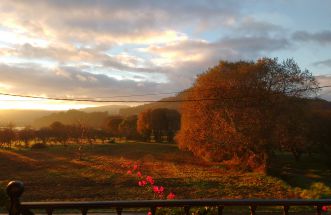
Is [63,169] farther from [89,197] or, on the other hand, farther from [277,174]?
[277,174]

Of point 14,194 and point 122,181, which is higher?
point 14,194

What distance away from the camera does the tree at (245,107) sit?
124 feet

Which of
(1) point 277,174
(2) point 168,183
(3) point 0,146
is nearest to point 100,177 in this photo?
(2) point 168,183

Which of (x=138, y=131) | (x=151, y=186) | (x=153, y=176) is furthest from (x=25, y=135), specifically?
(x=151, y=186)

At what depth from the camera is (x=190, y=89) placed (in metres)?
46.0

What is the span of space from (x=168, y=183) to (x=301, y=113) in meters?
17.3

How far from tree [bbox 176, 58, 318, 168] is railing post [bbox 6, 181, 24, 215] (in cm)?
3529

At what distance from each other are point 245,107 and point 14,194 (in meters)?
36.4

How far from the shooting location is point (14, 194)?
2955 millimetres

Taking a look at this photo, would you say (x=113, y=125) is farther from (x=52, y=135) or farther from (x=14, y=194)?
(x=14, y=194)

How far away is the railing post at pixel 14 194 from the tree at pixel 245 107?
35293 mm

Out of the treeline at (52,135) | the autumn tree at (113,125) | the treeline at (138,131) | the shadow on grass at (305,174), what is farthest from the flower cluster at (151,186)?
the autumn tree at (113,125)

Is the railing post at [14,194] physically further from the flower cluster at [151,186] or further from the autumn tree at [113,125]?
the autumn tree at [113,125]

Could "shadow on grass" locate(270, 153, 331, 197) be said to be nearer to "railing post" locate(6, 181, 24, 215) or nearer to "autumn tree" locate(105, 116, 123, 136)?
"railing post" locate(6, 181, 24, 215)
